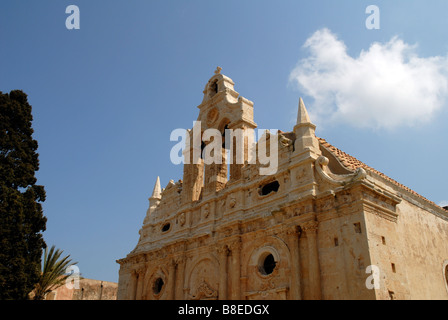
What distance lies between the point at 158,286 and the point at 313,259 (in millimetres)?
9887

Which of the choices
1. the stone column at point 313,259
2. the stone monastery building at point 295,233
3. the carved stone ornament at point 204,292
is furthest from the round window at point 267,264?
the carved stone ornament at point 204,292

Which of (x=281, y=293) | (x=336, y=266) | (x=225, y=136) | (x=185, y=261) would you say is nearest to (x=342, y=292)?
(x=336, y=266)

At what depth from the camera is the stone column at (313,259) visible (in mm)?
11703

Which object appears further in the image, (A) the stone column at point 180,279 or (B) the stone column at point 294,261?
(A) the stone column at point 180,279

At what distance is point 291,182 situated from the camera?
1397 centimetres

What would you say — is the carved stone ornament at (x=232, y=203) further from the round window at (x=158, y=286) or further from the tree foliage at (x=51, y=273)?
the tree foliage at (x=51, y=273)

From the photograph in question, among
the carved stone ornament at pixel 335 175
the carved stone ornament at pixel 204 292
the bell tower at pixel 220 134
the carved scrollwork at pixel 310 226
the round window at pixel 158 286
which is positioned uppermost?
the bell tower at pixel 220 134

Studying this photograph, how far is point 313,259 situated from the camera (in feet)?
39.7

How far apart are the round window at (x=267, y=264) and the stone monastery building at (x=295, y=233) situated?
0.12ft

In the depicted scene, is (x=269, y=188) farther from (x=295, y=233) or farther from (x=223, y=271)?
(x=223, y=271)

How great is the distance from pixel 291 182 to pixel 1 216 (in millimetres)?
11812

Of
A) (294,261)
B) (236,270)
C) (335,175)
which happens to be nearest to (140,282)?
(236,270)
